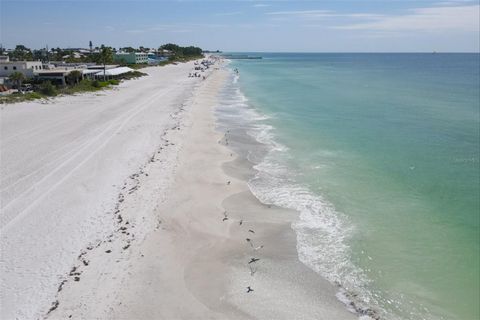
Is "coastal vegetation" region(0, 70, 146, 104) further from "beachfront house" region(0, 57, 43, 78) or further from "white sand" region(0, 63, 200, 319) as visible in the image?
"beachfront house" region(0, 57, 43, 78)

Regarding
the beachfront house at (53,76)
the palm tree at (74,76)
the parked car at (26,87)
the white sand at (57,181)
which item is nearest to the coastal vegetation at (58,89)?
the palm tree at (74,76)

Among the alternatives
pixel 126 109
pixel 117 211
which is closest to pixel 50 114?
pixel 126 109

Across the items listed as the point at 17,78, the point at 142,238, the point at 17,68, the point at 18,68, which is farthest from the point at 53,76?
the point at 142,238

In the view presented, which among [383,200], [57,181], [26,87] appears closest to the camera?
[57,181]

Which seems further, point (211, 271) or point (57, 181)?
point (57, 181)

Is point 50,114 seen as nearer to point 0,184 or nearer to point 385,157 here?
point 0,184

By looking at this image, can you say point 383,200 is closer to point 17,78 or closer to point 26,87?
point 26,87

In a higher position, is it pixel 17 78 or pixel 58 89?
pixel 17 78
